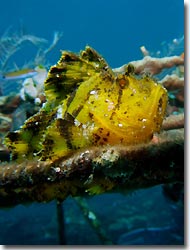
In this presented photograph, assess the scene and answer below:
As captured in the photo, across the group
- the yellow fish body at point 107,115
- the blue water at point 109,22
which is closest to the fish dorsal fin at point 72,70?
the yellow fish body at point 107,115

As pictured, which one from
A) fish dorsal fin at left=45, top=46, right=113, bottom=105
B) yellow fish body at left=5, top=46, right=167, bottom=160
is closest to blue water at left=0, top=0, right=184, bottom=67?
fish dorsal fin at left=45, top=46, right=113, bottom=105

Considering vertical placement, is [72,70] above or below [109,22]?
below

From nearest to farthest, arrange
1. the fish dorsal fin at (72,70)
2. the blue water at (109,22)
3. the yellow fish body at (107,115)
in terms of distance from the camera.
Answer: the yellow fish body at (107,115) → the fish dorsal fin at (72,70) → the blue water at (109,22)

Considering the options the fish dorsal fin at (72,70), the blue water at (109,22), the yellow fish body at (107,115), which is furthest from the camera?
the blue water at (109,22)

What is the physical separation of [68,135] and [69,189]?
0.25 metres

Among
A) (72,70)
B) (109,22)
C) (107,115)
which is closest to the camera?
(107,115)

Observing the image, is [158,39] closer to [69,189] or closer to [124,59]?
[124,59]

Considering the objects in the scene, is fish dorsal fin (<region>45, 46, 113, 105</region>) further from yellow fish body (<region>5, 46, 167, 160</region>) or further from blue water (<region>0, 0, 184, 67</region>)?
blue water (<region>0, 0, 184, 67</region>)

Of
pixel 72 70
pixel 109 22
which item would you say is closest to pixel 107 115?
pixel 72 70

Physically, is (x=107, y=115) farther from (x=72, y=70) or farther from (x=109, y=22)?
(x=109, y=22)

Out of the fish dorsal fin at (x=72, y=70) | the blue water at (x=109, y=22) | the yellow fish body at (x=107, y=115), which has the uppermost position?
the blue water at (x=109, y=22)

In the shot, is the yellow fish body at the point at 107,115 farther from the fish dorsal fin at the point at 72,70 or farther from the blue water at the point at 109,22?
the blue water at the point at 109,22

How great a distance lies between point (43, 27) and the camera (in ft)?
317

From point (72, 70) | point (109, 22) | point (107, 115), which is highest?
point (109, 22)
